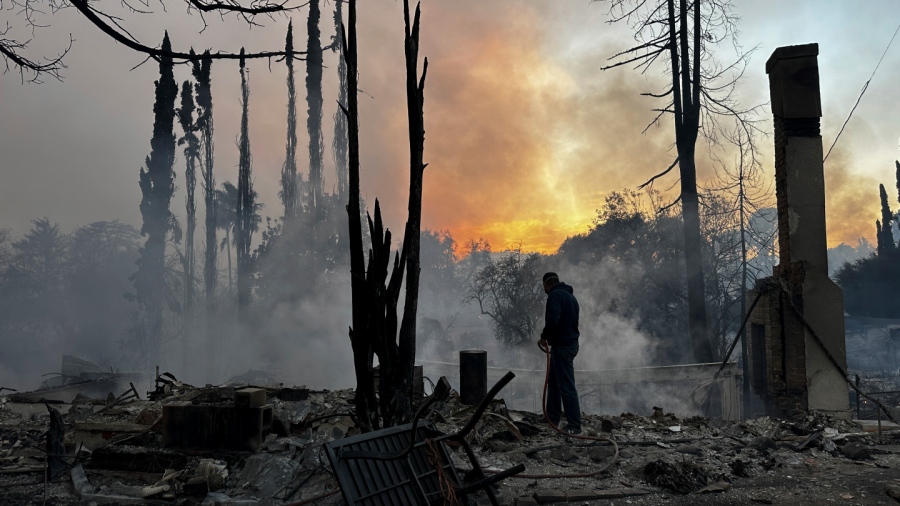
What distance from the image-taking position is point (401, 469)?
288cm

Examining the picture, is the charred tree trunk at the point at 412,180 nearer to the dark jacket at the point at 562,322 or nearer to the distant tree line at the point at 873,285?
the dark jacket at the point at 562,322

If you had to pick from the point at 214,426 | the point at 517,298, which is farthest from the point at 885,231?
the point at 214,426

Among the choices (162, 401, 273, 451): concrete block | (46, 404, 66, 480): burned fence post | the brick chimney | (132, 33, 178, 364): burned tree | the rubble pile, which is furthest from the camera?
(132, 33, 178, 364): burned tree

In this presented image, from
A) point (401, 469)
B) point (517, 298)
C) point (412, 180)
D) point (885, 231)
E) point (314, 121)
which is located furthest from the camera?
point (885, 231)

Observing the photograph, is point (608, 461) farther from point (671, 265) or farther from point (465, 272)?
point (465, 272)

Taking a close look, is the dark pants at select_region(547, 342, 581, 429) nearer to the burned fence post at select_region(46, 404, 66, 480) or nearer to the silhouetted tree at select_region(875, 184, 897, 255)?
the burned fence post at select_region(46, 404, 66, 480)

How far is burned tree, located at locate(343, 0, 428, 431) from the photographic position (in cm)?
389

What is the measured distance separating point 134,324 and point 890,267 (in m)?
51.3

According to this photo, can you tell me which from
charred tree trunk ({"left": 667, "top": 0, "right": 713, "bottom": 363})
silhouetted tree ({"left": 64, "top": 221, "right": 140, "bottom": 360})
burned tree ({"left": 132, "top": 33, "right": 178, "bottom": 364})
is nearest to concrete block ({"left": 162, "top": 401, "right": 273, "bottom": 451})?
charred tree trunk ({"left": 667, "top": 0, "right": 713, "bottom": 363})

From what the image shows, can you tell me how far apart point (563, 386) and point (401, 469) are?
4066mm

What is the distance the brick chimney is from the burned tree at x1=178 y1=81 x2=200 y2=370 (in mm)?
34220

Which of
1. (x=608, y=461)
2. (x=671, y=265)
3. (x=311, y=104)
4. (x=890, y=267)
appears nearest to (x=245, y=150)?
(x=311, y=104)

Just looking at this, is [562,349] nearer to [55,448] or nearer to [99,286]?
[55,448]

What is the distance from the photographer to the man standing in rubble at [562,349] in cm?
645
